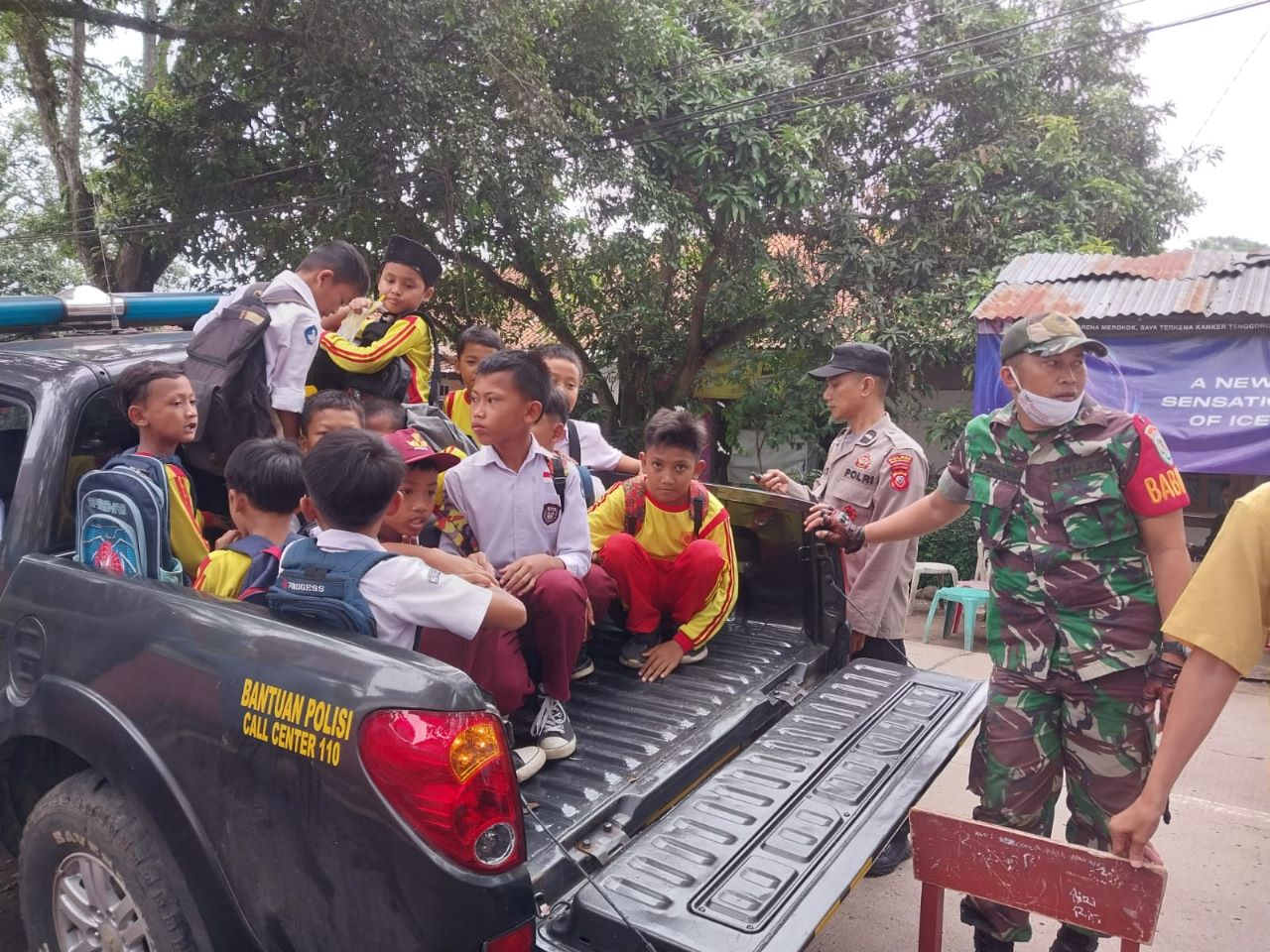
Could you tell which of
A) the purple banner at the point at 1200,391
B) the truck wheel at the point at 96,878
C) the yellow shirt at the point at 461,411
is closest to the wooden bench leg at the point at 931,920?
the truck wheel at the point at 96,878

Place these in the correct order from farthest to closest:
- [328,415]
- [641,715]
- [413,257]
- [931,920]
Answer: [413,257] < [328,415] < [641,715] < [931,920]

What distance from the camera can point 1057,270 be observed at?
822cm

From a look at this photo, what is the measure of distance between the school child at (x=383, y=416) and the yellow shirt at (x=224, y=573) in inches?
36.6

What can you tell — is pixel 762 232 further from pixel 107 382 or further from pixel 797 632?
pixel 107 382

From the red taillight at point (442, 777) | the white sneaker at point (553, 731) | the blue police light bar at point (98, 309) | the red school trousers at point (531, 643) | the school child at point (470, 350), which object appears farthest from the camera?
the school child at point (470, 350)

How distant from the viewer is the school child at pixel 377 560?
6.55 feet

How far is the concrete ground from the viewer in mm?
3037

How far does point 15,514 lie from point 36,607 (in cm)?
40

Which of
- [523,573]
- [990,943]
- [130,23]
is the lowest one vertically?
[990,943]

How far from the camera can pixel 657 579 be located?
325cm

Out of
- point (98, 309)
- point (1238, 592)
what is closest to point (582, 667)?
point (1238, 592)

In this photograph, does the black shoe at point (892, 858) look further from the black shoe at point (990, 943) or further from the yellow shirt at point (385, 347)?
the yellow shirt at point (385, 347)

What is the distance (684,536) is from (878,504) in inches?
30.3

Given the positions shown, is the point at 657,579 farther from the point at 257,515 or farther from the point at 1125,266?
the point at 1125,266
